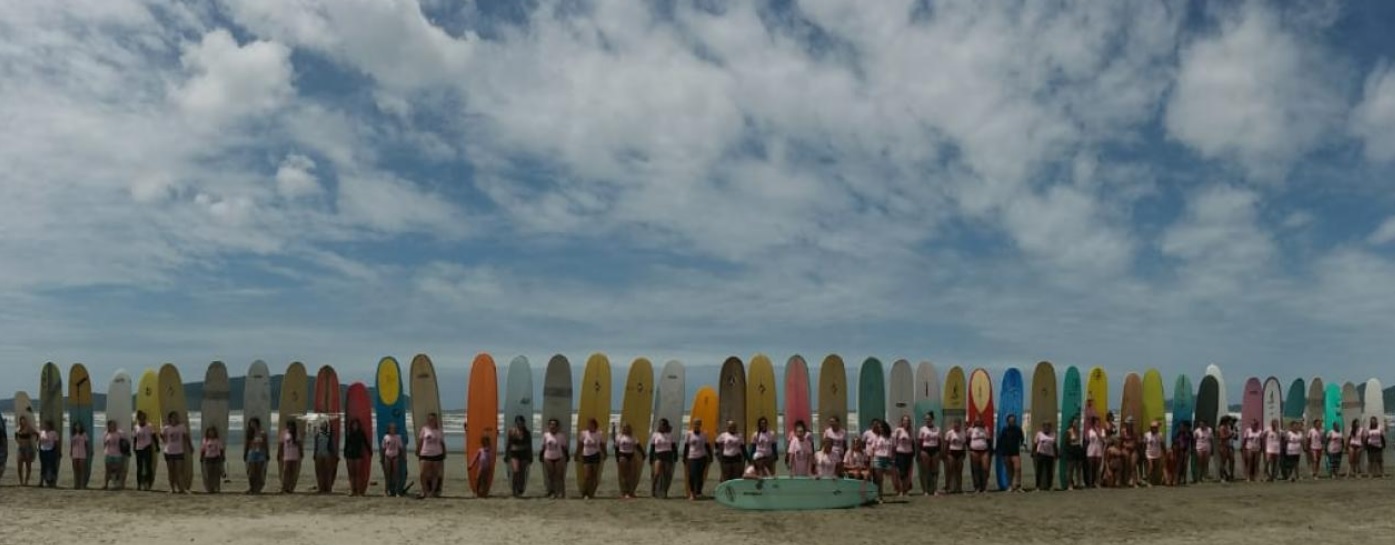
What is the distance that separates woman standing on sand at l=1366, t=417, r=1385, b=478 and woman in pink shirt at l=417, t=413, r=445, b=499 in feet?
40.7

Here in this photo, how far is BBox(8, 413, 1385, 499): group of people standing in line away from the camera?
1223 centimetres

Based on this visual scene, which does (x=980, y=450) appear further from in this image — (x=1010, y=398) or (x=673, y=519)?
(x=673, y=519)

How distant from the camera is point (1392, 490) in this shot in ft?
44.4

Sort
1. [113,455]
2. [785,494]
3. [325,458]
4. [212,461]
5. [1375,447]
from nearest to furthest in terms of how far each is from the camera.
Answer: [785,494]
[325,458]
[212,461]
[113,455]
[1375,447]

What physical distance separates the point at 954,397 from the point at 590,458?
477 cm

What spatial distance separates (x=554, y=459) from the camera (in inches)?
488

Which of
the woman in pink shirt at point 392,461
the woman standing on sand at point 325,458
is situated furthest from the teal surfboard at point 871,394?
the woman standing on sand at point 325,458

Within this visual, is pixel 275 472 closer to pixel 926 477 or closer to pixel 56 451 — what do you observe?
pixel 56 451

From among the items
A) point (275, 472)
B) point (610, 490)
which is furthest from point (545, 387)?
point (275, 472)

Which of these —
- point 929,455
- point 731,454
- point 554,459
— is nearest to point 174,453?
point 554,459

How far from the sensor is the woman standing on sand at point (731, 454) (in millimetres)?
12305

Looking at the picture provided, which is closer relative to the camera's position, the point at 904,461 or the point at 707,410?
the point at 904,461

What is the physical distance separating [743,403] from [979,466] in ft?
9.01

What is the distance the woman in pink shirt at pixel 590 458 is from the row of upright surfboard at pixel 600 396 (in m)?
0.48
